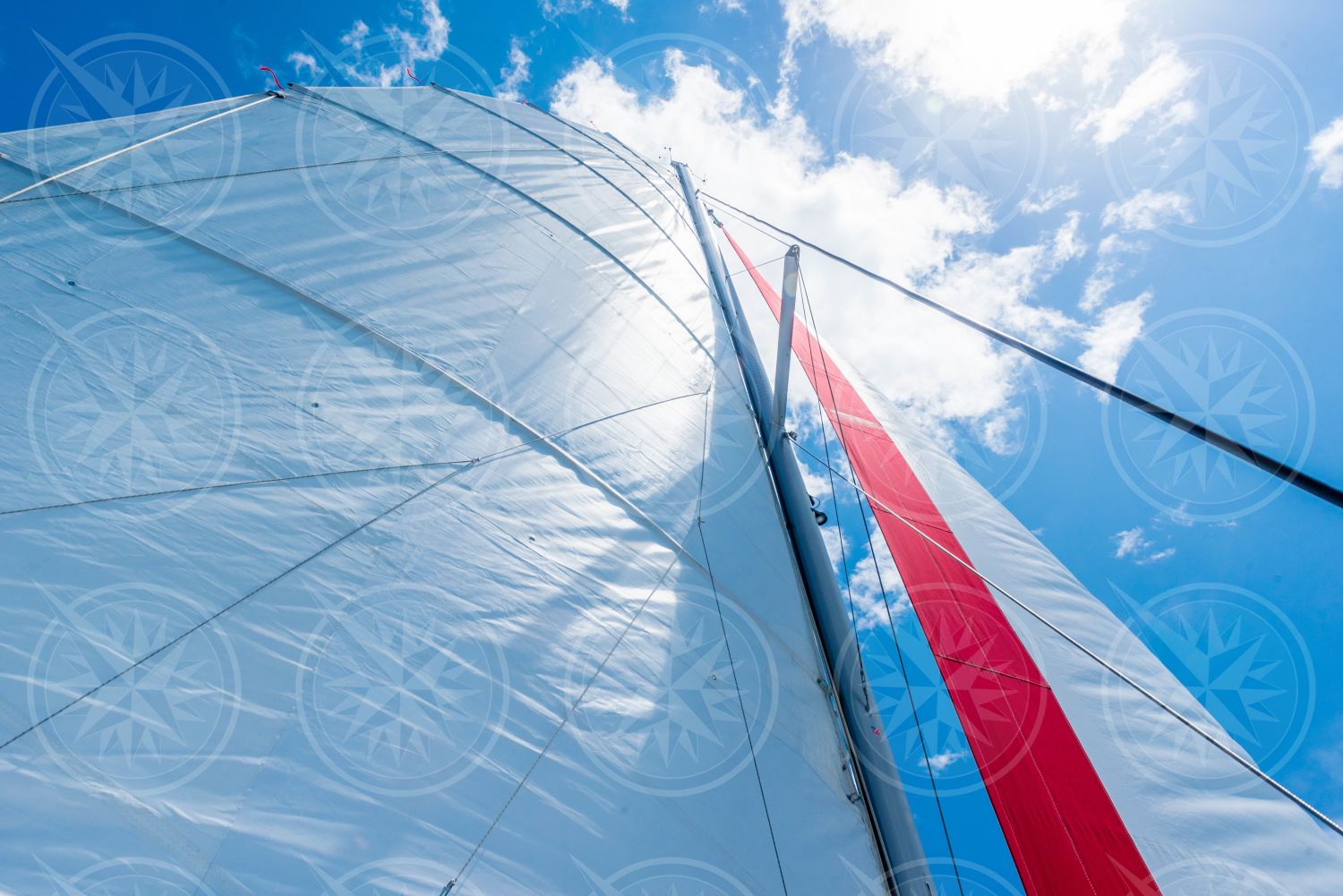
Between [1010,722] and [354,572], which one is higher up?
[1010,722]

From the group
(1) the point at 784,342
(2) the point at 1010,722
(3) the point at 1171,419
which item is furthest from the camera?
(1) the point at 784,342

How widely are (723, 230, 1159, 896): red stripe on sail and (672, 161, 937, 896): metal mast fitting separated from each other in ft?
1.32

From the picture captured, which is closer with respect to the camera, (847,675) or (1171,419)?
(1171,419)

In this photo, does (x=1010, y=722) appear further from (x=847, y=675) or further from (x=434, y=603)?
(x=434, y=603)

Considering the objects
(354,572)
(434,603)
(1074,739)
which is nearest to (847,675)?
(1074,739)

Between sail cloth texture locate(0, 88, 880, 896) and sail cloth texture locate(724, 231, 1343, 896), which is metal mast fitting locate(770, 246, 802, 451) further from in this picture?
sail cloth texture locate(724, 231, 1343, 896)

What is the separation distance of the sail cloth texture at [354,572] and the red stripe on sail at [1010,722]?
1.68 ft

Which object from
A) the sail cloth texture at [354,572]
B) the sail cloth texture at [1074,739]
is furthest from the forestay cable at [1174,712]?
the sail cloth texture at [354,572]

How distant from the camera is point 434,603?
7.23ft

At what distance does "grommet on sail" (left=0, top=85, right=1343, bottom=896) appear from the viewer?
5.34 ft

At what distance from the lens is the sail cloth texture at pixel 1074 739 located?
2.03m

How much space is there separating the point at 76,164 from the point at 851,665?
3.82 m

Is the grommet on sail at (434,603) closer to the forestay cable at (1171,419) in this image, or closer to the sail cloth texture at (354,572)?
the sail cloth texture at (354,572)

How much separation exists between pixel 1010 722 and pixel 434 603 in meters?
2.07
